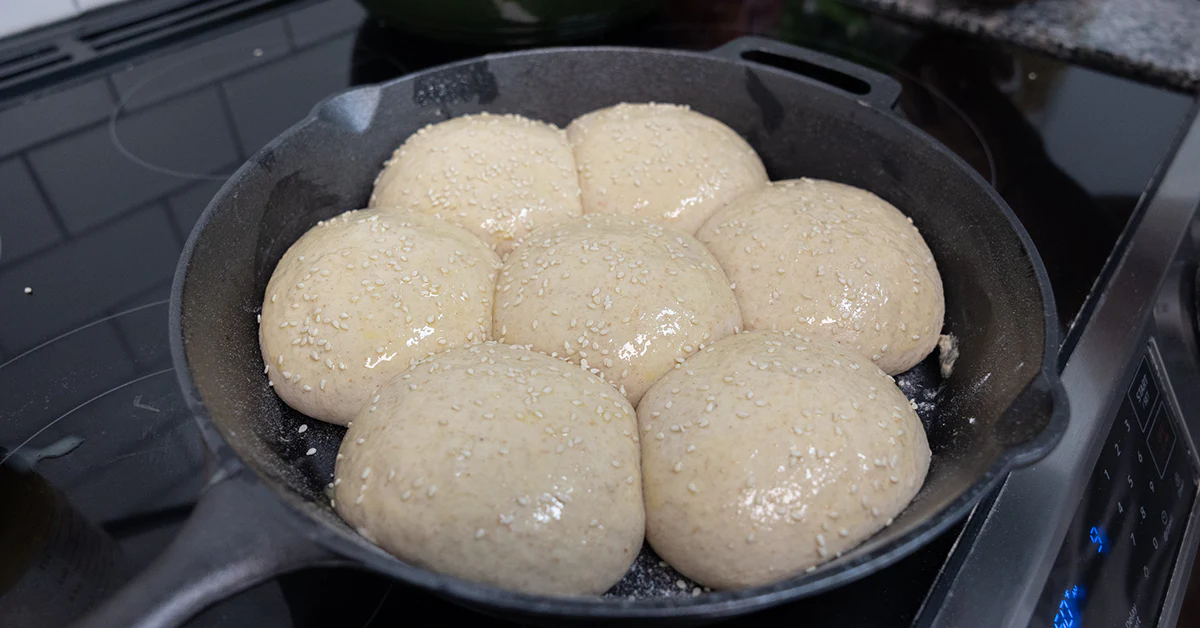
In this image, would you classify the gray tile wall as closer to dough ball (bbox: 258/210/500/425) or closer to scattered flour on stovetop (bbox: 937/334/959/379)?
dough ball (bbox: 258/210/500/425)

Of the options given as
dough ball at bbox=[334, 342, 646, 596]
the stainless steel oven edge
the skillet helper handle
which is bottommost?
the stainless steel oven edge

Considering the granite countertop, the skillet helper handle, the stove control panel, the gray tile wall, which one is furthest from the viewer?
the granite countertop

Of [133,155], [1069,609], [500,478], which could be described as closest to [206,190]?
[133,155]

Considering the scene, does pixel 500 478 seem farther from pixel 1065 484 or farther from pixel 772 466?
pixel 1065 484

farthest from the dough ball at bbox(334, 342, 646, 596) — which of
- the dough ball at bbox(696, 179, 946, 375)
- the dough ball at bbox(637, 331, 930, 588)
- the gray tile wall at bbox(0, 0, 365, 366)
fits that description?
the gray tile wall at bbox(0, 0, 365, 366)

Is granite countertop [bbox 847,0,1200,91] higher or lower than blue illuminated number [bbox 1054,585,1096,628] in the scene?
higher

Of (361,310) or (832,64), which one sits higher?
(832,64)

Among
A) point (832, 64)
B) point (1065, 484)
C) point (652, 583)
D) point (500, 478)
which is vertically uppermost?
point (832, 64)
